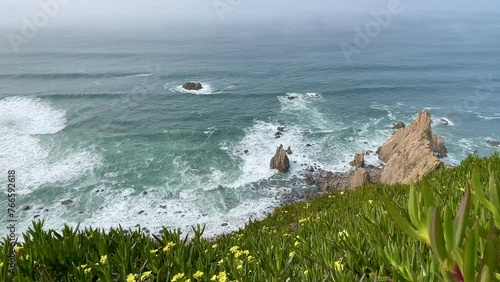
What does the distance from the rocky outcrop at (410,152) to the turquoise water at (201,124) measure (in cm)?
217

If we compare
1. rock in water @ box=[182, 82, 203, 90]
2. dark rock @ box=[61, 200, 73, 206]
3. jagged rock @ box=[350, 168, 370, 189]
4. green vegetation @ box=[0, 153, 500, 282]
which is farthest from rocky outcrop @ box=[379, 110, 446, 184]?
rock in water @ box=[182, 82, 203, 90]

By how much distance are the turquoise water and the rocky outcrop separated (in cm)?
217

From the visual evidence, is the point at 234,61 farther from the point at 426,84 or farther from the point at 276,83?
the point at 426,84

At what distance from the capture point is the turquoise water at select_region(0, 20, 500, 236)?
92.5 ft

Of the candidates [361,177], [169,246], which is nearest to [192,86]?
[361,177]

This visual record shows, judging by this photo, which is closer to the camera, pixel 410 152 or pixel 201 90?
pixel 410 152

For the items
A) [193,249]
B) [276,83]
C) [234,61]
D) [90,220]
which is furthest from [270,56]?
[193,249]

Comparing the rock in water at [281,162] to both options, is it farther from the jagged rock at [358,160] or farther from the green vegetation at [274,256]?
the green vegetation at [274,256]

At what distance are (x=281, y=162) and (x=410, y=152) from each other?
11.4 m

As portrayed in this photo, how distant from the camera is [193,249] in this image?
3834 mm

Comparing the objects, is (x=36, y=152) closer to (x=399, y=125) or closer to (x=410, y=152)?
(x=410, y=152)

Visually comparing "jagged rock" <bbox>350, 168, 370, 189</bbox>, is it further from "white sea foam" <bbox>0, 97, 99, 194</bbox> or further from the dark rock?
"white sea foam" <bbox>0, 97, 99, 194</bbox>

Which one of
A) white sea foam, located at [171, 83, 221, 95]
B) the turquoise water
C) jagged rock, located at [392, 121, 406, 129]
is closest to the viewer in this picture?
the turquoise water

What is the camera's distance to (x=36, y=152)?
1352 inches
